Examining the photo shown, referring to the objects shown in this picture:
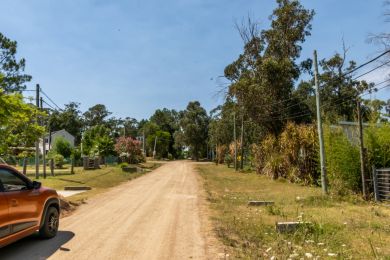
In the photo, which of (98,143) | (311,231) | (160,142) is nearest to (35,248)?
(311,231)

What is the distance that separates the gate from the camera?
677 inches

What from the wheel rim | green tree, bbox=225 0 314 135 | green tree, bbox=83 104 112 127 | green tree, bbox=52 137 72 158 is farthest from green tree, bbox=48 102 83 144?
the wheel rim

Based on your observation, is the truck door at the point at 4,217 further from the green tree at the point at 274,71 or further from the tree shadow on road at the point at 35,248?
the green tree at the point at 274,71

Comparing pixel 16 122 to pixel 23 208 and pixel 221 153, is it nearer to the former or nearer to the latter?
pixel 23 208

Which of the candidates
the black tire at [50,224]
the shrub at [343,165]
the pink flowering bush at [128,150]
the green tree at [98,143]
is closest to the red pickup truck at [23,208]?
the black tire at [50,224]

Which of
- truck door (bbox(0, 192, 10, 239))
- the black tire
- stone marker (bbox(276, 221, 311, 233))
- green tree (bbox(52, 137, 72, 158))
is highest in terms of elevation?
green tree (bbox(52, 137, 72, 158))

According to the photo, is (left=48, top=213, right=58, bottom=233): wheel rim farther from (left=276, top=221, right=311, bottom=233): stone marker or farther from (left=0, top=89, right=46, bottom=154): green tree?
(left=276, top=221, right=311, bottom=233): stone marker

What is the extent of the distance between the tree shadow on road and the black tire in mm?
128

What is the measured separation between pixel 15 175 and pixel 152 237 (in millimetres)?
3425

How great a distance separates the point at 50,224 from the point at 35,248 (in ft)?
3.62

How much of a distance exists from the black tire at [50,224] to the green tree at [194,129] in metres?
91.5

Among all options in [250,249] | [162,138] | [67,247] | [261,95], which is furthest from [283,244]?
[162,138]

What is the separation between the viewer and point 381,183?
17.5 metres

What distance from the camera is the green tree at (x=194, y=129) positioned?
102375mm
